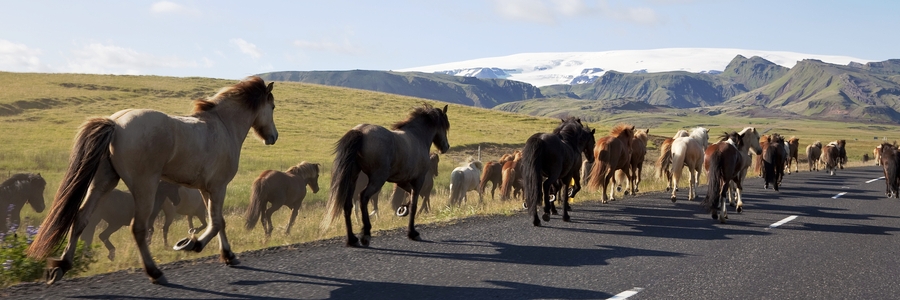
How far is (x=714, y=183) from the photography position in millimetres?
13688

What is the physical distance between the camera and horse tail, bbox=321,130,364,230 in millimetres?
9445

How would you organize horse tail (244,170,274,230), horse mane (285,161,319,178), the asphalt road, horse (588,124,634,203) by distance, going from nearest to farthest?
the asphalt road, horse tail (244,170,274,230), horse mane (285,161,319,178), horse (588,124,634,203)

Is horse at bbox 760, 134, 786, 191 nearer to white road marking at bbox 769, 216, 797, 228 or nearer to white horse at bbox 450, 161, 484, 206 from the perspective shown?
white road marking at bbox 769, 216, 797, 228

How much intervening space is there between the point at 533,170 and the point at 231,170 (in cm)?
611

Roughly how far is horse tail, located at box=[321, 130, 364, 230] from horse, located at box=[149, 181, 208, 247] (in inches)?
128

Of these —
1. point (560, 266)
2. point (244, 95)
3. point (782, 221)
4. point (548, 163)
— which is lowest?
point (782, 221)

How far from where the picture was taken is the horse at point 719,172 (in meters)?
13.6

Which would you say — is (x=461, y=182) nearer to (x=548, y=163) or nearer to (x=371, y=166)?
(x=548, y=163)

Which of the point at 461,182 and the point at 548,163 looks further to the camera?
the point at 461,182

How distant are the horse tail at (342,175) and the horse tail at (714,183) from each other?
707cm

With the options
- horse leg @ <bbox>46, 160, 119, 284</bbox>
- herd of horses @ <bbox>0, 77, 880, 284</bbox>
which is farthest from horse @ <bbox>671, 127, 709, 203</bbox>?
horse leg @ <bbox>46, 160, 119, 284</bbox>

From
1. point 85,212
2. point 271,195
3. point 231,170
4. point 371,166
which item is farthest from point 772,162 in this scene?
point 85,212

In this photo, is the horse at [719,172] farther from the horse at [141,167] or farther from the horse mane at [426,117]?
the horse at [141,167]

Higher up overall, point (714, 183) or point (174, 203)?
point (714, 183)
